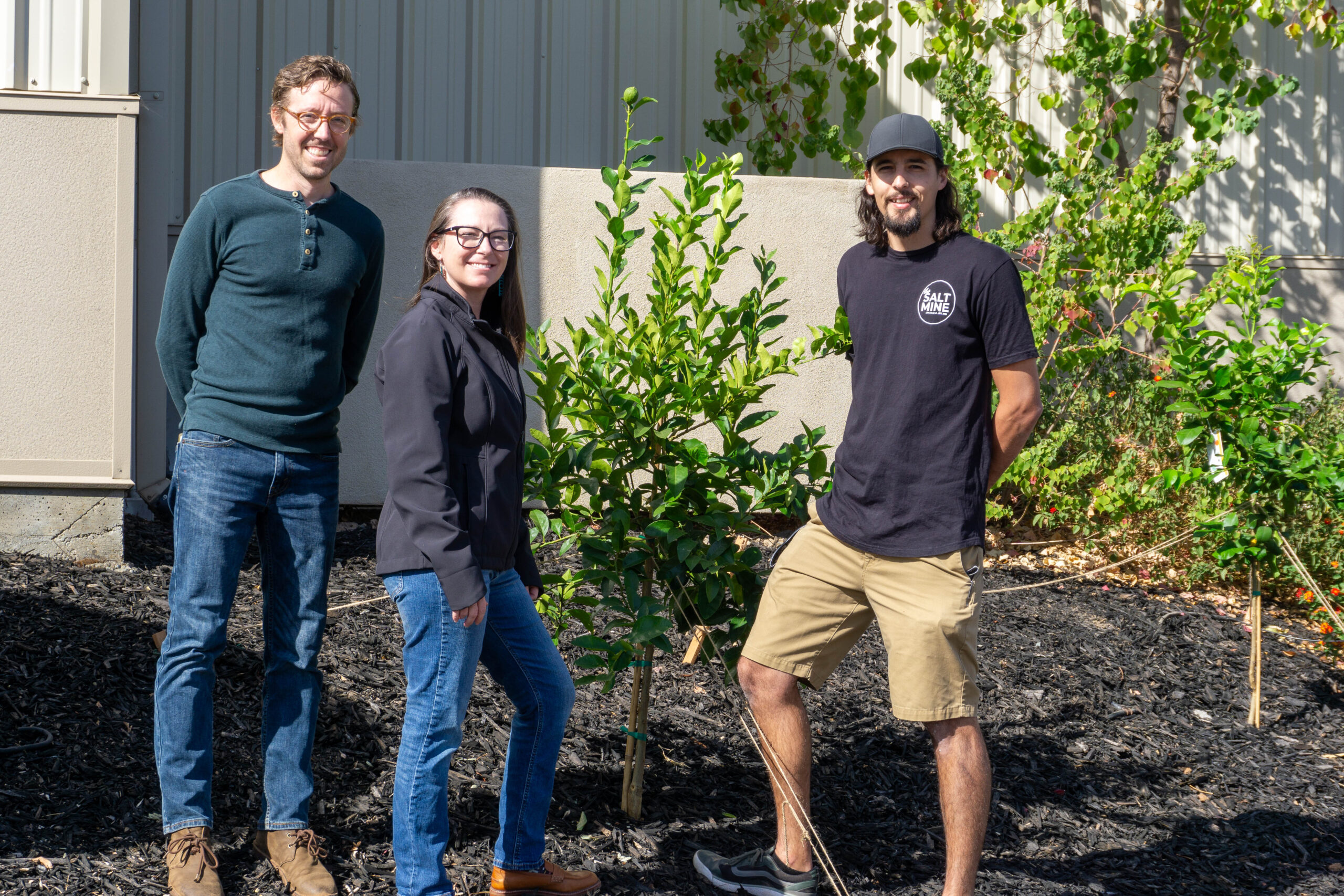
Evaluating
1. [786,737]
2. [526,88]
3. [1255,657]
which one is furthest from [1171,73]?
[786,737]

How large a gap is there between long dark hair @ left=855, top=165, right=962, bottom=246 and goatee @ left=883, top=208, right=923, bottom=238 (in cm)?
5

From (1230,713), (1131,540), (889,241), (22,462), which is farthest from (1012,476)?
(22,462)

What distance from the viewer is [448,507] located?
234 cm

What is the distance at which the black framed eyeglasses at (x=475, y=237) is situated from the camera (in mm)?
2510

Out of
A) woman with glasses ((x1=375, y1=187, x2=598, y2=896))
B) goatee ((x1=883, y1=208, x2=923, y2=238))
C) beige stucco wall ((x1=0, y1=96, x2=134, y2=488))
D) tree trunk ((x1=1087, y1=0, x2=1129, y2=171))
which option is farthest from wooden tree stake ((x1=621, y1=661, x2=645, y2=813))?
tree trunk ((x1=1087, y1=0, x2=1129, y2=171))

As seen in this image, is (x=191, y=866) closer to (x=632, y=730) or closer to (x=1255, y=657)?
(x=632, y=730)

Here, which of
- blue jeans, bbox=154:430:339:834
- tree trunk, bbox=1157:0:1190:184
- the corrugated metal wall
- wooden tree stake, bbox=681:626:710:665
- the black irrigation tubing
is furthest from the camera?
tree trunk, bbox=1157:0:1190:184

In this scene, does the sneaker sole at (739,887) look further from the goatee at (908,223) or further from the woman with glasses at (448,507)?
the goatee at (908,223)

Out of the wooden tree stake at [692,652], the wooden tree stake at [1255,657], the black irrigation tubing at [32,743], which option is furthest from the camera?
the wooden tree stake at [1255,657]

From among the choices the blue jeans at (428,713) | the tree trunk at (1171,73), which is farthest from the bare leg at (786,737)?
the tree trunk at (1171,73)

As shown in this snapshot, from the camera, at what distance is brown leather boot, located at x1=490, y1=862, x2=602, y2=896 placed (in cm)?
274

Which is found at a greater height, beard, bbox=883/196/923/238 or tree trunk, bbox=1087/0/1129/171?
tree trunk, bbox=1087/0/1129/171

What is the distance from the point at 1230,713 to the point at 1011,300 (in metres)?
2.76

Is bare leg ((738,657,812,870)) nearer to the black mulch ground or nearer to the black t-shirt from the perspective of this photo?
the black mulch ground
